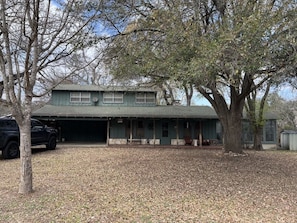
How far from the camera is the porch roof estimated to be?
18562mm

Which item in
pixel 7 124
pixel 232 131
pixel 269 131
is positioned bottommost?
pixel 269 131

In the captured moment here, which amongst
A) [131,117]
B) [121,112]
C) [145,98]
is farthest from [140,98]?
[131,117]

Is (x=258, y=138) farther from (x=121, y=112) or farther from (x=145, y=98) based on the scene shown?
(x=121, y=112)

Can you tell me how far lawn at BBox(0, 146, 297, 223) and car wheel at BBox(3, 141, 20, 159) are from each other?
5.74 feet

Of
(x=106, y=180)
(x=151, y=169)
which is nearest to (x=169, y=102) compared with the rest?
(x=151, y=169)

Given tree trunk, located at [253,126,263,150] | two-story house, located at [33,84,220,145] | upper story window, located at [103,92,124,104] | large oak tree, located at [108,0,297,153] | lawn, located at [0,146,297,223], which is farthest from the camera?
upper story window, located at [103,92,124,104]

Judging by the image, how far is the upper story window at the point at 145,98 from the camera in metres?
22.1

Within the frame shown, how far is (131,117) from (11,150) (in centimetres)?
847

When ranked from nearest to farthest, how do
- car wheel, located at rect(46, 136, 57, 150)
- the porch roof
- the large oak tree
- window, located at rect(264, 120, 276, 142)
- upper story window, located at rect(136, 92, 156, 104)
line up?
1. the large oak tree
2. car wheel, located at rect(46, 136, 57, 150)
3. the porch roof
4. window, located at rect(264, 120, 276, 142)
5. upper story window, located at rect(136, 92, 156, 104)

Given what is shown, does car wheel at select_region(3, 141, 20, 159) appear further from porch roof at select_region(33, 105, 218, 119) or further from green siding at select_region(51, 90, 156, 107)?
green siding at select_region(51, 90, 156, 107)

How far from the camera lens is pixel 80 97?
2172cm

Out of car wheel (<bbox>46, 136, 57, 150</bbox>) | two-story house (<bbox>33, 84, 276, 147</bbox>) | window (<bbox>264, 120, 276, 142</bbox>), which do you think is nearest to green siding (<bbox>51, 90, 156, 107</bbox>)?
two-story house (<bbox>33, 84, 276, 147</bbox>)

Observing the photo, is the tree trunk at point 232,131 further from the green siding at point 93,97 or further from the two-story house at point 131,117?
the green siding at point 93,97

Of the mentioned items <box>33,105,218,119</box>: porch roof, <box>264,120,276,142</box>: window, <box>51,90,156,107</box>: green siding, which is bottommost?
<box>264,120,276,142</box>: window
